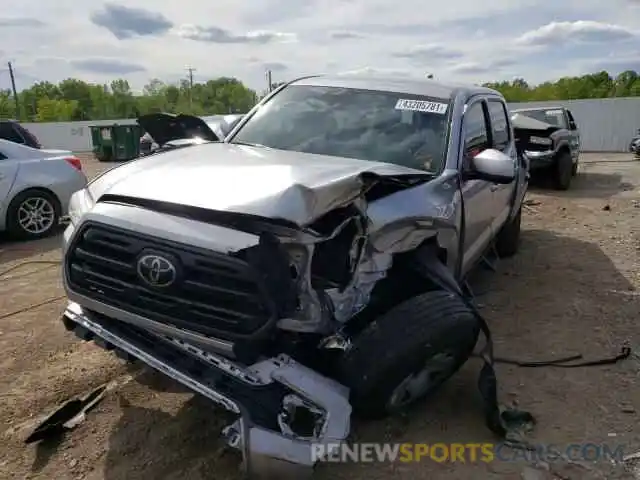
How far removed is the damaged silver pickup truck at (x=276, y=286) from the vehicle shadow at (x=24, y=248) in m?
4.42

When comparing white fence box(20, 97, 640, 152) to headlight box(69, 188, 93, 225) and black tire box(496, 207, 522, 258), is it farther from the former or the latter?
headlight box(69, 188, 93, 225)

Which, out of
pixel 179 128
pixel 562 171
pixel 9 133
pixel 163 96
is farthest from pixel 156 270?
pixel 163 96

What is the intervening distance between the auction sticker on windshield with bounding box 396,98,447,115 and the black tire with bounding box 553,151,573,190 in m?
9.34

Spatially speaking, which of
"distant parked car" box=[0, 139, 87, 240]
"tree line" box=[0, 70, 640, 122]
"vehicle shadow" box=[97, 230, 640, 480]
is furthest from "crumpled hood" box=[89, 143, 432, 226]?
"tree line" box=[0, 70, 640, 122]

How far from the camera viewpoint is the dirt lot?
284 centimetres

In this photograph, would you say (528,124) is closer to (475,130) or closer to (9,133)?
(475,130)

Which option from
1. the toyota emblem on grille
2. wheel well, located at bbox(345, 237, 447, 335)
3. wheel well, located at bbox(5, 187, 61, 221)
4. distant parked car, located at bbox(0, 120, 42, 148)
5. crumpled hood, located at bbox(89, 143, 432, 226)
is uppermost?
crumpled hood, located at bbox(89, 143, 432, 226)

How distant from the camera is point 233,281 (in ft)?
7.89

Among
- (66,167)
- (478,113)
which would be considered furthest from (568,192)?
(66,167)

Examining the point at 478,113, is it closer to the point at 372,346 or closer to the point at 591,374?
the point at 591,374

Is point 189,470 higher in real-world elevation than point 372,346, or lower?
lower

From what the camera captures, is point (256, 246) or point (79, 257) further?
point (79, 257)

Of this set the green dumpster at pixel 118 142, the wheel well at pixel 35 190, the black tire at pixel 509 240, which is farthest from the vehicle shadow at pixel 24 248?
the green dumpster at pixel 118 142

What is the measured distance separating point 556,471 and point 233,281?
5.82 ft
